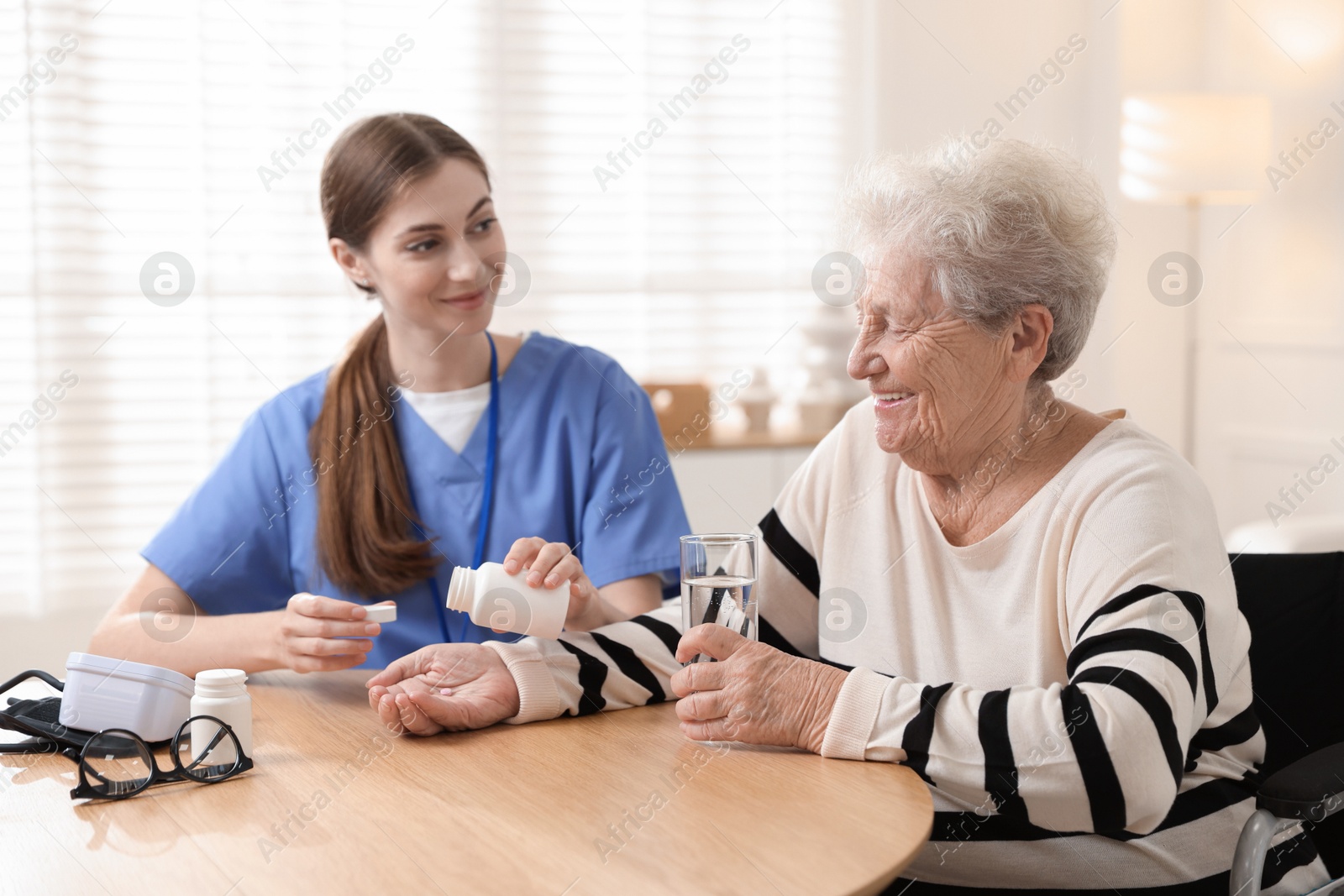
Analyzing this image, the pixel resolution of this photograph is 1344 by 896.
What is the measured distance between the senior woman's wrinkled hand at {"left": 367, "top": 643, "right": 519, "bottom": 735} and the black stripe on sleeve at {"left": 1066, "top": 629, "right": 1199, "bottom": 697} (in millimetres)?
616

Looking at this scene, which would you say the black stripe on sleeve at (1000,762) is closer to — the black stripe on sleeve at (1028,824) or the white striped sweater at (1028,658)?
the white striped sweater at (1028,658)

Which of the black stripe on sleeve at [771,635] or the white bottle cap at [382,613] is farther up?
the white bottle cap at [382,613]

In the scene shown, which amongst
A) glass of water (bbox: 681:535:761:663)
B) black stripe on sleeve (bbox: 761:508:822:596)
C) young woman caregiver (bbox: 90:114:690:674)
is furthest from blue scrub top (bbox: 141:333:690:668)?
glass of water (bbox: 681:535:761:663)

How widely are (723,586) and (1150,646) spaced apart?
1.38 ft

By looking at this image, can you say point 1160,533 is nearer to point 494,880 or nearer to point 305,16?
point 494,880

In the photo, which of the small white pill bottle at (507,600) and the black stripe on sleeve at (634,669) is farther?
the black stripe on sleeve at (634,669)

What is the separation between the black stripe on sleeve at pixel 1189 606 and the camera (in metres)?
1.10

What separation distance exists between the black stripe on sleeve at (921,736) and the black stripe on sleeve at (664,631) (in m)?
0.36

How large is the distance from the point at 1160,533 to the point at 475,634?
100 centimetres

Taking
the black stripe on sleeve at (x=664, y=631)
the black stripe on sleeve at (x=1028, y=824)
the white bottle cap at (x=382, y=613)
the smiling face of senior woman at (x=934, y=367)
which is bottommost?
the black stripe on sleeve at (x=1028, y=824)

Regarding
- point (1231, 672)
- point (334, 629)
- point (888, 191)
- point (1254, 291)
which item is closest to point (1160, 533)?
point (1231, 672)

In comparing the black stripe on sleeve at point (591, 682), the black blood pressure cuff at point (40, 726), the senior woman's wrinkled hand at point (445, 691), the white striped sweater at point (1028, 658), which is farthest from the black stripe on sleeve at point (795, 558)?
the black blood pressure cuff at point (40, 726)

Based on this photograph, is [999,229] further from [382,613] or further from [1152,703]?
[382,613]

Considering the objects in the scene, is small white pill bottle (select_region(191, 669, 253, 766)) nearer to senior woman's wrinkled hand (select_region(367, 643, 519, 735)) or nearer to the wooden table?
the wooden table
